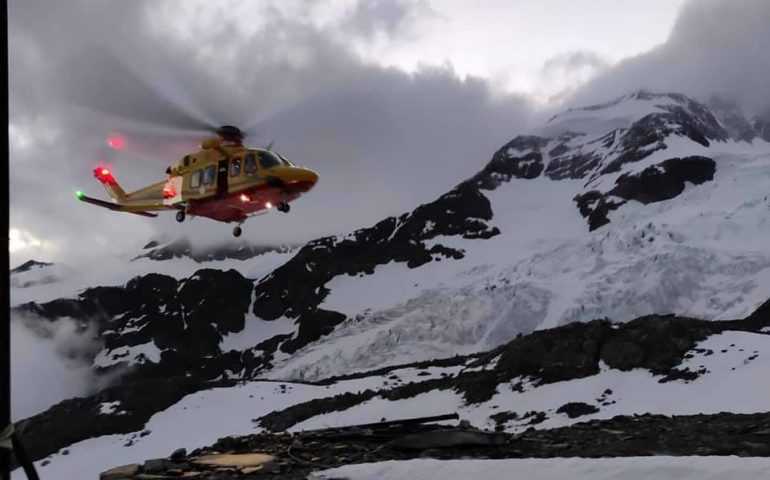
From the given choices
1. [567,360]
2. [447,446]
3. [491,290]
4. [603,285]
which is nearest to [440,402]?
[567,360]

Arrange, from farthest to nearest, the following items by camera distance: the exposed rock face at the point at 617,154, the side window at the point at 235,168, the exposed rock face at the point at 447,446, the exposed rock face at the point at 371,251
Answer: the exposed rock face at the point at 371,251 < the exposed rock face at the point at 617,154 < the side window at the point at 235,168 < the exposed rock face at the point at 447,446

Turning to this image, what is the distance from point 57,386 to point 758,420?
17713 cm

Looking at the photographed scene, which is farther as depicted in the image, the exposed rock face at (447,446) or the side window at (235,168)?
the side window at (235,168)

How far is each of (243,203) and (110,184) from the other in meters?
8.75

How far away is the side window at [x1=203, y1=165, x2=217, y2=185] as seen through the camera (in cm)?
2183

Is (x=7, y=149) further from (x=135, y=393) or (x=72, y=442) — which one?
(x=135, y=393)

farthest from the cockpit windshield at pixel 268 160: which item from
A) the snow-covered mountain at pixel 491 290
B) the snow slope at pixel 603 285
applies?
the snow slope at pixel 603 285

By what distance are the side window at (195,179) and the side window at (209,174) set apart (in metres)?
0.26

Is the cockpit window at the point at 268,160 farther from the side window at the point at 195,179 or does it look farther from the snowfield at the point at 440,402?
the snowfield at the point at 440,402

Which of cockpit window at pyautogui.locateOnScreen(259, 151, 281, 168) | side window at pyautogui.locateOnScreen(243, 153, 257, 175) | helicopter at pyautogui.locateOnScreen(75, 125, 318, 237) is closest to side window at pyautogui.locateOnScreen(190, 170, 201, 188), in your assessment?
helicopter at pyautogui.locateOnScreen(75, 125, 318, 237)

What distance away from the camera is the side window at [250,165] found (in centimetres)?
2112

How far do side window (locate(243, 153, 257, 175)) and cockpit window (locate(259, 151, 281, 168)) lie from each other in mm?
210

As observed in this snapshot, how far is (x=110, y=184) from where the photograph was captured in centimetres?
2755

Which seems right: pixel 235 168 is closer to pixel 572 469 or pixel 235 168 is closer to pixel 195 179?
pixel 195 179
